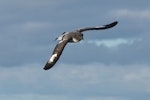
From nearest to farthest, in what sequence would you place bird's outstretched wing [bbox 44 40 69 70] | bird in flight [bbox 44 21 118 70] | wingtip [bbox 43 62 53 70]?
1. wingtip [bbox 43 62 53 70]
2. bird's outstretched wing [bbox 44 40 69 70]
3. bird in flight [bbox 44 21 118 70]

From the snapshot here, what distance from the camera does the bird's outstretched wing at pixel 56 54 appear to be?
66000 millimetres

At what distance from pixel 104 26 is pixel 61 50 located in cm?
1187

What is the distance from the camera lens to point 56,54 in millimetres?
69125

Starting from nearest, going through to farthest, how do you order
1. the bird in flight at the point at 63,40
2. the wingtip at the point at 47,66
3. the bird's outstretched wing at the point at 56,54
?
the wingtip at the point at 47,66 → the bird's outstretched wing at the point at 56,54 → the bird in flight at the point at 63,40

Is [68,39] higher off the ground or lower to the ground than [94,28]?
lower

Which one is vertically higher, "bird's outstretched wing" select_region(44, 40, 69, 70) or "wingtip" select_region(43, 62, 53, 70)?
"bird's outstretched wing" select_region(44, 40, 69, 70)

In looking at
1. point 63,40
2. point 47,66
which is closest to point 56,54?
point 63,40

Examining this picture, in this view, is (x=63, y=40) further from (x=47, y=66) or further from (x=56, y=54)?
(x=47, y=66)

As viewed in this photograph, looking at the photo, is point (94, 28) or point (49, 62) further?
point (94, 28)

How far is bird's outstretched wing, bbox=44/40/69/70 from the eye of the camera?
66000 mm

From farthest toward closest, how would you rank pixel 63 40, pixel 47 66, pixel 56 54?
pixel 63 40
pixel 56 54
pixel 47 66

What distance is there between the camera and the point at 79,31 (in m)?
74.8

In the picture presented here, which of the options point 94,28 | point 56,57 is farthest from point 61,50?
point 94,28

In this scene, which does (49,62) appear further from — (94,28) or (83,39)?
(94,28)
